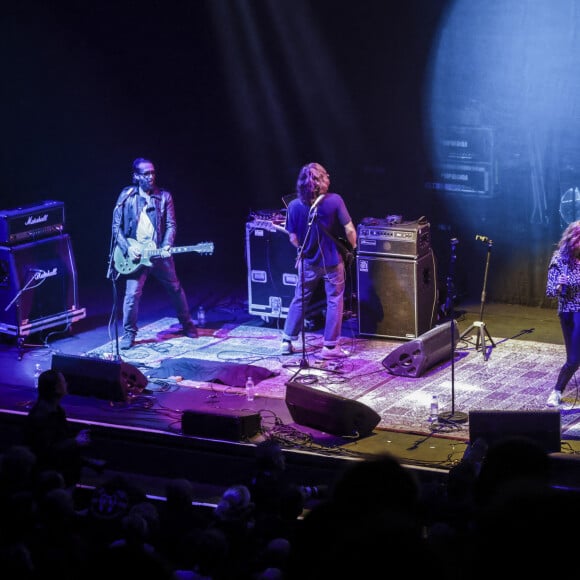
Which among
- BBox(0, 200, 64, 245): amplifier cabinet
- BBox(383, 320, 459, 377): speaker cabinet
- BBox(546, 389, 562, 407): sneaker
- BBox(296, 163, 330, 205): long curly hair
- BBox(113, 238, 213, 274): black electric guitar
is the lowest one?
BBox(546, 389, 562, 407): sneaker

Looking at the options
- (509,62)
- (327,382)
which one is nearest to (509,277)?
(509,62)

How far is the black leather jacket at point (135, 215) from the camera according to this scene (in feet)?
37.0

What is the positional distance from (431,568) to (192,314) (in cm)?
1062

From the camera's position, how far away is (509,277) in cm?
1277

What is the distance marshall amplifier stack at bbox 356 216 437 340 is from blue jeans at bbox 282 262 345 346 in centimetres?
77

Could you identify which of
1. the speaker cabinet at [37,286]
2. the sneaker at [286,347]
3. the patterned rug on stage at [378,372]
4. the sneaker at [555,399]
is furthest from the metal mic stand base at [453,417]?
the speaker cabinet at [37,286]

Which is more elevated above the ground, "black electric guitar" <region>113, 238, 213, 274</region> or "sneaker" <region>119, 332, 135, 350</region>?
"black electric guitar" <region>113, 238, 213, 274</region>

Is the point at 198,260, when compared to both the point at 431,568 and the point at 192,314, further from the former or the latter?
the point at 431,568

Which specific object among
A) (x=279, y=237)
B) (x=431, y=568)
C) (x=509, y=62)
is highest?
(x=509, y=62)

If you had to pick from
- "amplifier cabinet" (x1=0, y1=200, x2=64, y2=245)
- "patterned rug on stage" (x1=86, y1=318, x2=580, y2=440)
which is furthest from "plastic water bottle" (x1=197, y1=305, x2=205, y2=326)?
"amplifier cabinet" (x1=0, y1=200, x2=64, y2=245)

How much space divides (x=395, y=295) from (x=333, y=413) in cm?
319

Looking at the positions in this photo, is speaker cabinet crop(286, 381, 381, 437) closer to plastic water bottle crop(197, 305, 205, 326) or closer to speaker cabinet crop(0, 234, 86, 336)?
plastic water bottle crop(197, 305, 205, 326)

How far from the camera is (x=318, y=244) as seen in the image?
10875 millimetres

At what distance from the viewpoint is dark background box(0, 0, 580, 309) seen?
12.1 metres
